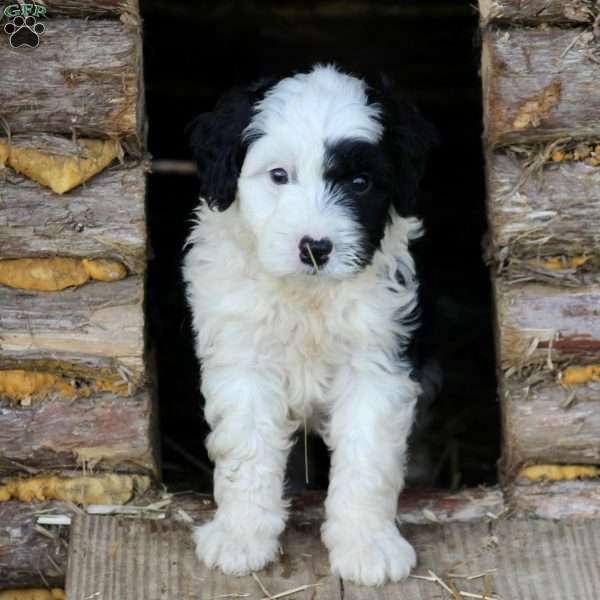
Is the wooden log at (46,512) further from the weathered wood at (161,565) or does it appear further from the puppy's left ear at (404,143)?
the puppy's left ear at (404,143)

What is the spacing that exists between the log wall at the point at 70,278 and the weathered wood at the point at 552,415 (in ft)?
4.58

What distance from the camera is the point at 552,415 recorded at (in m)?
4.20

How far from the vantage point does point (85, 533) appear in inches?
162

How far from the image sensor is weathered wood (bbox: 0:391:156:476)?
4.17 metres

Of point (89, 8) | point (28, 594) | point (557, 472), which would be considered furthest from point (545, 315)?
point (28, 594)

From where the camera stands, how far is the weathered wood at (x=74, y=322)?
407 centimetres

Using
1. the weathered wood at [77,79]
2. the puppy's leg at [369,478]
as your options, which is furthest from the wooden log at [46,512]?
the weathered wood at [77,79]

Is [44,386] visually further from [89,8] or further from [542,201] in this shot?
[542,201]

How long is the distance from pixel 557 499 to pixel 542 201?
115cm

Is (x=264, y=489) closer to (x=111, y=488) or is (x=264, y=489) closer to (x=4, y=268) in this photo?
(x=111, y=488)

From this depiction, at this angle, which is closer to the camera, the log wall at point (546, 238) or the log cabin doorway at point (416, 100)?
the log wall at point (546, 238)

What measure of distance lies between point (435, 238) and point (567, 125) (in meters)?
2.70

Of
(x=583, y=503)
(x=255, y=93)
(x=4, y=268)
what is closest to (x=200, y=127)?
(x=255, y=93)

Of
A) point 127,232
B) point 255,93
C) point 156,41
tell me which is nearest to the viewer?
point 255,93
